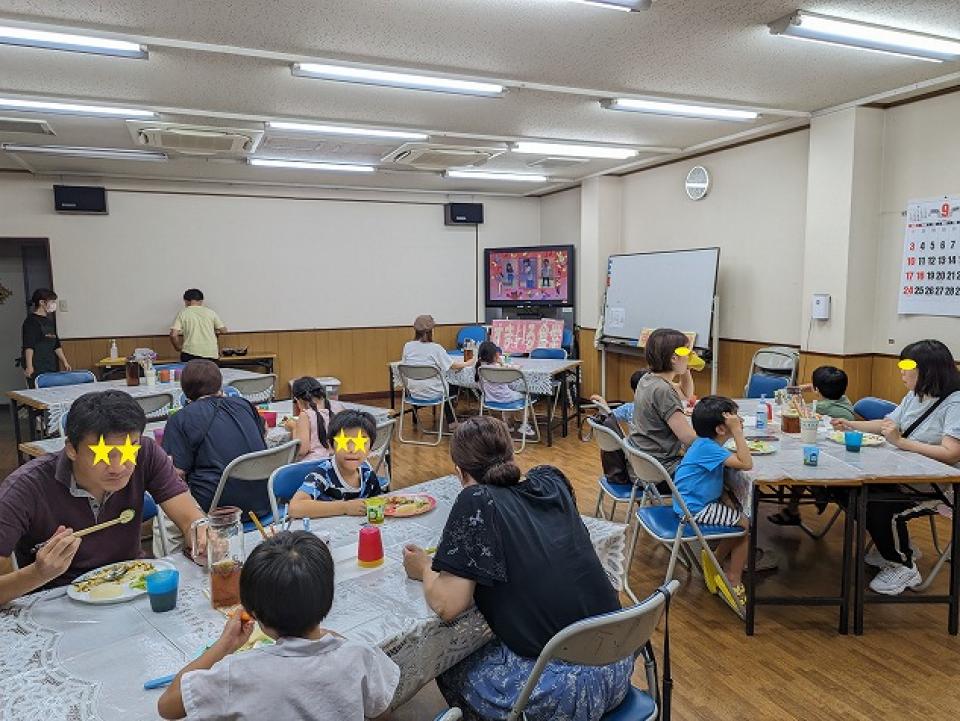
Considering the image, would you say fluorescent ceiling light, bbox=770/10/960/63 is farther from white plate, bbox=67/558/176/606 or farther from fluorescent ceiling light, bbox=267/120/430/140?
white plate, bbox=67/558/176/606

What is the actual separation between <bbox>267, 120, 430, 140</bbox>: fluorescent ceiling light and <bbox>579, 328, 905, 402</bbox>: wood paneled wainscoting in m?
3.60

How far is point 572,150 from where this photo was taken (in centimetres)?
664

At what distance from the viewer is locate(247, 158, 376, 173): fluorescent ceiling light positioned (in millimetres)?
6938

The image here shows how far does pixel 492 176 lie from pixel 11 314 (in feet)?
20.6

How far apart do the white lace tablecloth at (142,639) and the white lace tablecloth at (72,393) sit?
310 cm

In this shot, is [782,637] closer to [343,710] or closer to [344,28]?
[343,710]

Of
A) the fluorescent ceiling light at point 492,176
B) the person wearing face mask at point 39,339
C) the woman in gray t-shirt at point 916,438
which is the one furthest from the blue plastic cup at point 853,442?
the person wearing face mask at point 39,339

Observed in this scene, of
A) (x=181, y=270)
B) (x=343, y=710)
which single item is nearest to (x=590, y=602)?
(x=343, y=710)

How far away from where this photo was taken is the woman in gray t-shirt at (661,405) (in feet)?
11.3

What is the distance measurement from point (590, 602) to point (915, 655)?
1956 mm

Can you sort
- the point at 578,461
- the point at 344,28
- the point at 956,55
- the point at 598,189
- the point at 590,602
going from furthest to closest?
the point at 598,189 < the point at 578,461 < the point at 956,55 < the point at 344,28 < the point at 590,602

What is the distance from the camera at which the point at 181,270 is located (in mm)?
8148

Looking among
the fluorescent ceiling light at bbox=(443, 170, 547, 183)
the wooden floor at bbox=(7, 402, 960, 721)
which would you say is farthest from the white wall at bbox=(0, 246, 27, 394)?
the wooden floor at bbox=(7, 402, 960, 721)

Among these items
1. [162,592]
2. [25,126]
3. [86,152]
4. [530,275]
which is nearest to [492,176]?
[530,275]
